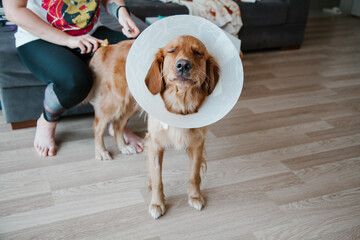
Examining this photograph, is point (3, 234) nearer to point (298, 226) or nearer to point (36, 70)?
point (36, 70)

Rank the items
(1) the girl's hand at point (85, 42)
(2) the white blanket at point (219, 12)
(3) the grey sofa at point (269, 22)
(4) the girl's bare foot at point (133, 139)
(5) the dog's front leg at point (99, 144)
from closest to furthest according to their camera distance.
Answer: (1) the girl's hand at point (85, 42) < (5) the dog's front leg at point (99, 144) < (4) the girl's bare foot at point (133, 139) < (2) the white blanket at point (219, 12) < (3) the grey sofa at point (269, 22)

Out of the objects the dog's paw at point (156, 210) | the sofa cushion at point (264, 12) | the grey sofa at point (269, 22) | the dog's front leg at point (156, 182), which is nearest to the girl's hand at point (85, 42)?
the dog's front leg at point (156, 182)

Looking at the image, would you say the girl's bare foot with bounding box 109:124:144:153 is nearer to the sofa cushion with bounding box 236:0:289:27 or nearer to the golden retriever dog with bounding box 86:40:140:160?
the golden retriever dog with bounding box 86:40:140:160

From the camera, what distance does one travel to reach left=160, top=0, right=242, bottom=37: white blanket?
10.7ft

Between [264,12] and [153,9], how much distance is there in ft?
4.01

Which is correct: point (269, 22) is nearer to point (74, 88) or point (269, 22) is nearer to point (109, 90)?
point (109, 90)

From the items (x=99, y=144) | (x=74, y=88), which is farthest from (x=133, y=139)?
(x=74, y=88)

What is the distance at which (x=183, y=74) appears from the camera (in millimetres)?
1199

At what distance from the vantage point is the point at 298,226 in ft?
4.77

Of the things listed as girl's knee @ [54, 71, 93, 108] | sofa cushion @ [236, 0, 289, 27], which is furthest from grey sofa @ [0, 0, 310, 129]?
girl's knee @ [54, 71, 93, 108]

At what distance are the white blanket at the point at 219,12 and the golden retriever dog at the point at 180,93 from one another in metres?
2.10

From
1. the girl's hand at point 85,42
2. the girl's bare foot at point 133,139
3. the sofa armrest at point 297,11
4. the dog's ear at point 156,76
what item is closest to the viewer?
the dog's ear at point 156,76

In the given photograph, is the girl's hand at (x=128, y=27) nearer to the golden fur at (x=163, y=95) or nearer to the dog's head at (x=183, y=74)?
the golden fur at (x=163, y=95)

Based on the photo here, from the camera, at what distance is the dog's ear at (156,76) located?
4.21ft
